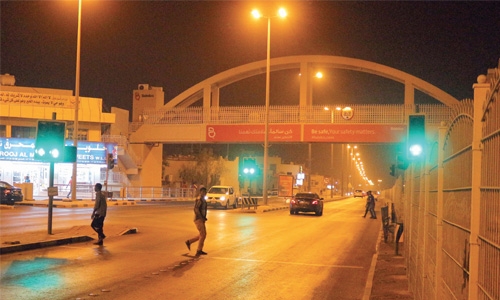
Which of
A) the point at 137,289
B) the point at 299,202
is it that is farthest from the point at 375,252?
the point at 299,202

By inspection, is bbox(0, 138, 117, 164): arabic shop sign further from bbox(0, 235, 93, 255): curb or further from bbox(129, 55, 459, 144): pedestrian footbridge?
bbox(0, 235, 93, 255): curb

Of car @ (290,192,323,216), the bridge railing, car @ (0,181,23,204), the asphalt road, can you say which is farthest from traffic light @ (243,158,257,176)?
the asphalt road

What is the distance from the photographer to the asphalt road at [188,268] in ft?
33.9

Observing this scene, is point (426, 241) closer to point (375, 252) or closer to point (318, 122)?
point (375, 252)

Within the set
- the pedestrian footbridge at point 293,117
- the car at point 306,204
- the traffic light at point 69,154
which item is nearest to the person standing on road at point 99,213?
the traffic light at point 69,154

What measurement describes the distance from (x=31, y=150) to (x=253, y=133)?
16982 mm

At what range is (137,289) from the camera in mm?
10398

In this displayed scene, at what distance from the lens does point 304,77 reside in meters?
45.2

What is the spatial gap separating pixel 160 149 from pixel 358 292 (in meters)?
40.0

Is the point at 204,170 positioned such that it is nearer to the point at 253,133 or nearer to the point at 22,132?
the point at 22,132

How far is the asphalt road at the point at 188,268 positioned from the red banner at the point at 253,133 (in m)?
21.0

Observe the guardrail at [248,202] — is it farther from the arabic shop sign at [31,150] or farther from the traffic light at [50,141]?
the traffic light at [50,141]

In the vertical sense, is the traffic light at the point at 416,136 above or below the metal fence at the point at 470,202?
above

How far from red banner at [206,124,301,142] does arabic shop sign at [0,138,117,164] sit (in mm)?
9115
